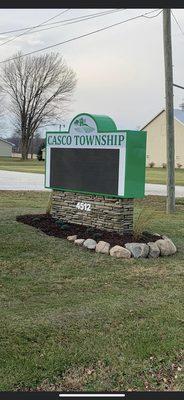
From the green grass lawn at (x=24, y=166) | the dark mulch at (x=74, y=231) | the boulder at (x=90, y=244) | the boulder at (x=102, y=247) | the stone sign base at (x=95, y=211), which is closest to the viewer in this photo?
the boulder at (x=102, y=247)

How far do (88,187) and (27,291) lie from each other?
3.44 m

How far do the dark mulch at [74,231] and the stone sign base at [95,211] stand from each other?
0.11m

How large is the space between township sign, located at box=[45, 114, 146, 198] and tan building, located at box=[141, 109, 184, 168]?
5096 cm

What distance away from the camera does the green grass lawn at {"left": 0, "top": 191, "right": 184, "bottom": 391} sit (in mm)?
3926

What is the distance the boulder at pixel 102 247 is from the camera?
Result: 25.5 ft

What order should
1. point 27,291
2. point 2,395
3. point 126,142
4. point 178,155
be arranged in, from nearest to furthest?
point 2,395, point 27,291, point 126,142, point 178,155

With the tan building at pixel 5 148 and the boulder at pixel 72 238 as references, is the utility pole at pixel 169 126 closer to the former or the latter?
the boulder at pixel 72 238

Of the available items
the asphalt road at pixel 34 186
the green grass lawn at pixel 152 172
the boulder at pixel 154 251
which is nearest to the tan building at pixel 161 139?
the green grass lawn at pixel 152 172

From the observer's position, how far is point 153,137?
6359cm

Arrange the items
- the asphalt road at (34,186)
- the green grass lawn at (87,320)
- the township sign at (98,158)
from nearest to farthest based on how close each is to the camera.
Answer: the green grass lawn at (87,320) → the township sign at (98,158) → the asphalt road at (34,186)

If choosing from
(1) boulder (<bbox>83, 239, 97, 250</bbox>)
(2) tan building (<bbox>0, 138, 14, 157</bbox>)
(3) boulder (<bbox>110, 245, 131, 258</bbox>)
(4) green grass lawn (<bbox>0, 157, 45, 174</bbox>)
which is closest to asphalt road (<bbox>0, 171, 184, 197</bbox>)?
(4) green grass lawn (<bbox>0, 157, 45, 174</bbox>)

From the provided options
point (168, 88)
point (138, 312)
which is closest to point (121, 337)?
point (138, 312)

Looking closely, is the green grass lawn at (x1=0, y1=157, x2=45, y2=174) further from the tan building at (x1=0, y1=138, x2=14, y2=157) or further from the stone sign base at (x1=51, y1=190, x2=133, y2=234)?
the tan building at (x1=0, y1=138, x2=14, y2=157)

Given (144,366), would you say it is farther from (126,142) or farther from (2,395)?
(126,142)
